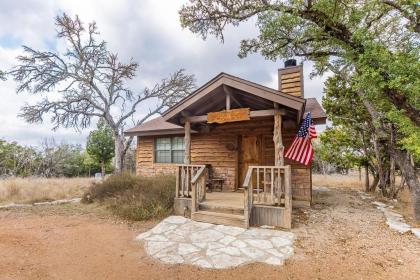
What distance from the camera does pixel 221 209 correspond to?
600 cm

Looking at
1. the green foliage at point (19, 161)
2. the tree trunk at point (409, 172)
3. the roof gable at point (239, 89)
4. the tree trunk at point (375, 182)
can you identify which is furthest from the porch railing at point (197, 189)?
the green foliage at point (19, 161)

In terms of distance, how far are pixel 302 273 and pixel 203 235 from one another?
6.90ft

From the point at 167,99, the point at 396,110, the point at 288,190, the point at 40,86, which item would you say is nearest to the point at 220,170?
the point at 288,190

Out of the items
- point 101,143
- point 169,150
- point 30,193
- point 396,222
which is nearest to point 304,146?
point 396,222

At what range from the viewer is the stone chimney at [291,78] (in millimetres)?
8609

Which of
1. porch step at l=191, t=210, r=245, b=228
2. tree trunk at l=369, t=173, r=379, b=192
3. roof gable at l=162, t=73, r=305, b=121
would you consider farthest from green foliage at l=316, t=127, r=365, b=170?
porch step at l=191, t=210, r=245, b=228

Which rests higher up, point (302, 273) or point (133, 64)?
point (133, 64)

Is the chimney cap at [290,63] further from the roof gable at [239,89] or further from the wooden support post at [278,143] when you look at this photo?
the wooden support post at [278,143]

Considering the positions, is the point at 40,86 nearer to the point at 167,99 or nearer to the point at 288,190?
the point at 167,99

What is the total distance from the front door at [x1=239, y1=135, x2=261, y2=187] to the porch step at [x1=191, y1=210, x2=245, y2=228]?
11.0ft

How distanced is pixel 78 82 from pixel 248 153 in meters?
14.6

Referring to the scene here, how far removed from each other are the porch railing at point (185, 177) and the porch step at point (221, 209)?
0.52 meters

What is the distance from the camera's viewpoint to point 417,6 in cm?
547

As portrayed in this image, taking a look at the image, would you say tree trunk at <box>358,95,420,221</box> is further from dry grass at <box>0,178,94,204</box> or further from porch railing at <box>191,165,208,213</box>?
dry grass at <box>0,178,94,204</box>
